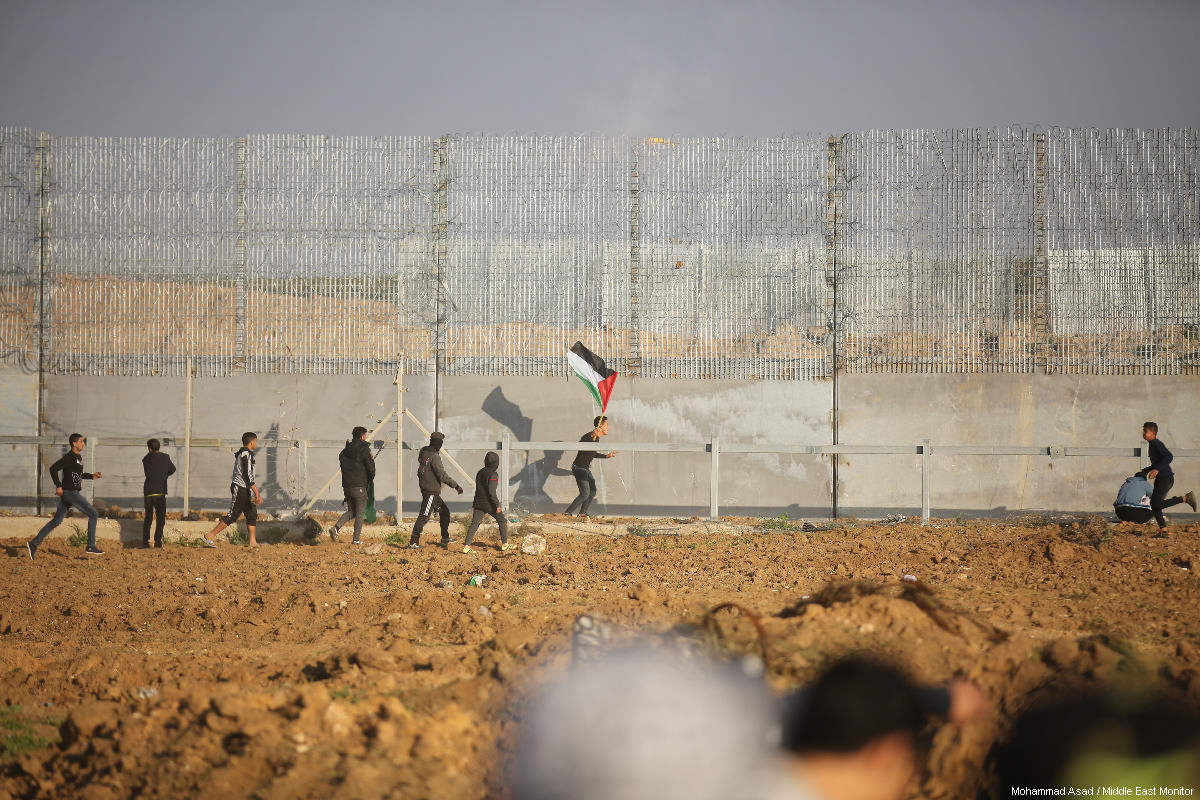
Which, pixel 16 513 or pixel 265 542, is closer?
pixel 265 542

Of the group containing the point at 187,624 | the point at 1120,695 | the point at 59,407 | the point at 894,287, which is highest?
the point at 894,287

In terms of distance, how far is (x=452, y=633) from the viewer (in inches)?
299

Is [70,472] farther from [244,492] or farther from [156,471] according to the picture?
[244,492]

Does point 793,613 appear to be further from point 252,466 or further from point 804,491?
point 804,491

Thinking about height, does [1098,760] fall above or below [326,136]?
below

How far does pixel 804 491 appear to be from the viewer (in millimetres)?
16250

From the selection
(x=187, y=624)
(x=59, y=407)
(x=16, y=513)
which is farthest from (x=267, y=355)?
(x=187, y=624)

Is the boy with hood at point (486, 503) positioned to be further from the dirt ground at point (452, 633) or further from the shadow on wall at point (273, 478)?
the shadow on wall at point (273, 478)

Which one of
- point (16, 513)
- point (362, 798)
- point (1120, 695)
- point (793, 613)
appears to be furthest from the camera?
point (16, 513)

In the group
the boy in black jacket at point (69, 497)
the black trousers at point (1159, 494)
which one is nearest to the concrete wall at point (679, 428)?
the black trousers at point (1159, 494)

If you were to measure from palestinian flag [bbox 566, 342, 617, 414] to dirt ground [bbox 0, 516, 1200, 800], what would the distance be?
11.0 feet

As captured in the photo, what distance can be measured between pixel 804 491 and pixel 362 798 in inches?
511

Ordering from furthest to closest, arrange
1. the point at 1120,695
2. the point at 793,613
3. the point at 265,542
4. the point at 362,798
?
1. the point at 265,542
2. the point at 793,613
3. the point at 1120,695
4. the point at 362,798

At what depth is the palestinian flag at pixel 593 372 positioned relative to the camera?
16.0m
